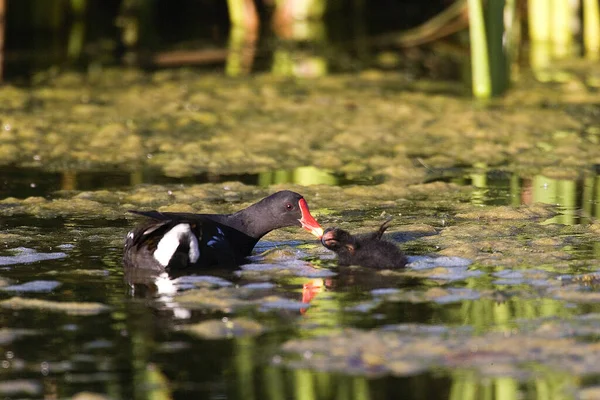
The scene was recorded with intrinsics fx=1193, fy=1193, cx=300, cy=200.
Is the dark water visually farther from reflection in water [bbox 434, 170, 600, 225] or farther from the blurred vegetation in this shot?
the blurred vegetation

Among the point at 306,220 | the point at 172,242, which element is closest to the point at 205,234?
the point at 172,242

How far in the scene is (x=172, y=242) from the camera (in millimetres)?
6402

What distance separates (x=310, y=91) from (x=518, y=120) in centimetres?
292

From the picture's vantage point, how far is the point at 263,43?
716 inches

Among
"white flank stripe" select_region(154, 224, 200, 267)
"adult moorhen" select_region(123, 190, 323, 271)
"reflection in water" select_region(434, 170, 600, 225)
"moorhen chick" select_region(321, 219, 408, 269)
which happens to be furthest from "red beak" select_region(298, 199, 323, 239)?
"reflection in water" select_region(434, 170, 600, 225)

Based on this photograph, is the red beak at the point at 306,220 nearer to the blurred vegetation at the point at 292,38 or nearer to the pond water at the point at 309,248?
the pond water at the point at 309,248

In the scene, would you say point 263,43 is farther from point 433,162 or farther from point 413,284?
point 413,284

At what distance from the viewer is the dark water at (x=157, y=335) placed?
178 inches

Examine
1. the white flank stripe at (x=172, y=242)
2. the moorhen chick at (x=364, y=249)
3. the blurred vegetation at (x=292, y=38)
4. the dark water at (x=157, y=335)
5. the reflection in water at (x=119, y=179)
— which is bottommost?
the dark water at (x=157, y=335)

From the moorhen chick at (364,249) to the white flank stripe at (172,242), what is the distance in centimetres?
74

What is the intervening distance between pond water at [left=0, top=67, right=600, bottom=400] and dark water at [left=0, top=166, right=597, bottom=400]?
1 cm

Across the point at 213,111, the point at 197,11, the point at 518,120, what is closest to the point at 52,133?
the point at 213,111

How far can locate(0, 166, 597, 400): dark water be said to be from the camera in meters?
4.52

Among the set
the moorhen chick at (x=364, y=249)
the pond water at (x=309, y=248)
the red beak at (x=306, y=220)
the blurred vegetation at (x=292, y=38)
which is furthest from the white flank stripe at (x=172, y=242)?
the blurred vegetation at (x=292, y=38)
